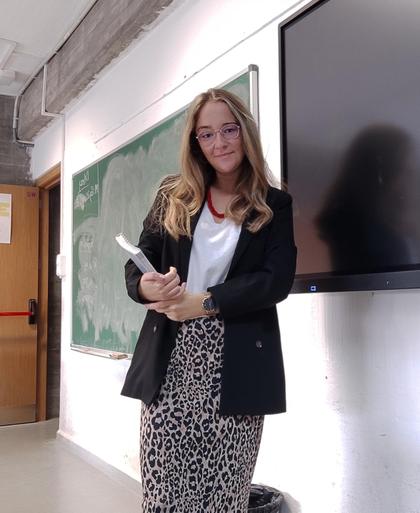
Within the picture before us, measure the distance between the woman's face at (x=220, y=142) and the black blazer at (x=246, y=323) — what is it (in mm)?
120

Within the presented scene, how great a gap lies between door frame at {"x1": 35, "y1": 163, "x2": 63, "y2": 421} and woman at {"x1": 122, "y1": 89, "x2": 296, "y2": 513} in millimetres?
3345

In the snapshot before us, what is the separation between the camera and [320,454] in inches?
62.1

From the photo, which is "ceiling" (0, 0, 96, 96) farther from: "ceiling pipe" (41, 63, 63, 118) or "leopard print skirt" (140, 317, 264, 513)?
"leopard print skirt" (140, 317, 264, 513)

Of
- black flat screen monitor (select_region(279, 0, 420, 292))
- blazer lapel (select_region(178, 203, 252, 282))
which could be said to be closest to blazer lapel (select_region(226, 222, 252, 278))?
blazer lapel (select_region(178, 203, 252, 282))

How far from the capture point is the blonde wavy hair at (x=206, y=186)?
1138 mm

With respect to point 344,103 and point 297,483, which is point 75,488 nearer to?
point 297,483

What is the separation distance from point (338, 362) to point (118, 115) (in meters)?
2.11

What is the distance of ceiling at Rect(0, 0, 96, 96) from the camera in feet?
9.91

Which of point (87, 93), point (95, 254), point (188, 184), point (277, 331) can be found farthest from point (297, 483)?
point (87, 93)

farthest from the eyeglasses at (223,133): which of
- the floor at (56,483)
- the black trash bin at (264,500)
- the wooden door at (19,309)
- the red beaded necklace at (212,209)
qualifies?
the wooden door at (19,309)

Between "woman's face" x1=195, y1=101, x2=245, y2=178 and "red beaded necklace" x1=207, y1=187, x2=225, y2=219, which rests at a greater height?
"woman's face" x1=195, y1=101, x2=245, y2=178

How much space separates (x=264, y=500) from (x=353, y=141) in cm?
114

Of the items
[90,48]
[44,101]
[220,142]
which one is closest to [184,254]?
[220,142]

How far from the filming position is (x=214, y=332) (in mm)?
1096
